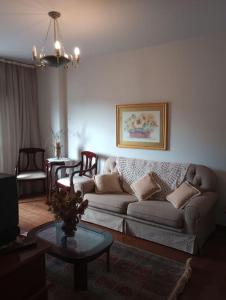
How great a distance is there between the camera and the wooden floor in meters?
2.05

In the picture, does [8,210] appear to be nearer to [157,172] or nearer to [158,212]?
[158,212]

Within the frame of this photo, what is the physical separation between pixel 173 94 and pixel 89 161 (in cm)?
188

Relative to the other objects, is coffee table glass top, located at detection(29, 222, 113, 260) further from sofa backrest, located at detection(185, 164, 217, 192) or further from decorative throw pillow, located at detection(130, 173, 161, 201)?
sofa backrest, located at detection(185, 164, 217, 192)

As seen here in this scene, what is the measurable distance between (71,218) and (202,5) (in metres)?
2.38

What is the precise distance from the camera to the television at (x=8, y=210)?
141cm

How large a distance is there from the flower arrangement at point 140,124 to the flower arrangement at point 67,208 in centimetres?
188

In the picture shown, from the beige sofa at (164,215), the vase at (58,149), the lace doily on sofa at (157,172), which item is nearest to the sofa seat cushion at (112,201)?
the beige sofa at (164,215)

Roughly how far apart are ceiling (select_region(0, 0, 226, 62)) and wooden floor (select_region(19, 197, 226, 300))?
101 inches

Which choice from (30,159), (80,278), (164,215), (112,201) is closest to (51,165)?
(30,159)

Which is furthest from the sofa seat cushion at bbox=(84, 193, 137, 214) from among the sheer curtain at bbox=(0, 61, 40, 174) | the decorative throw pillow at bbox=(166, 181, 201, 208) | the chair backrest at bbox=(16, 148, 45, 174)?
the sheer curtain at bbox=(0, 61, 40, 174)

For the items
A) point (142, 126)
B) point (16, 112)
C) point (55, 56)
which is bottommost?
point (142, 126)

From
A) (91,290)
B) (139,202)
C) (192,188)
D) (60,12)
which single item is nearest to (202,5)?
(60,12)

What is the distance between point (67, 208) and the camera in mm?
2117

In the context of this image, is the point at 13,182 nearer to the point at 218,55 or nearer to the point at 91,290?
the point at 91,290
